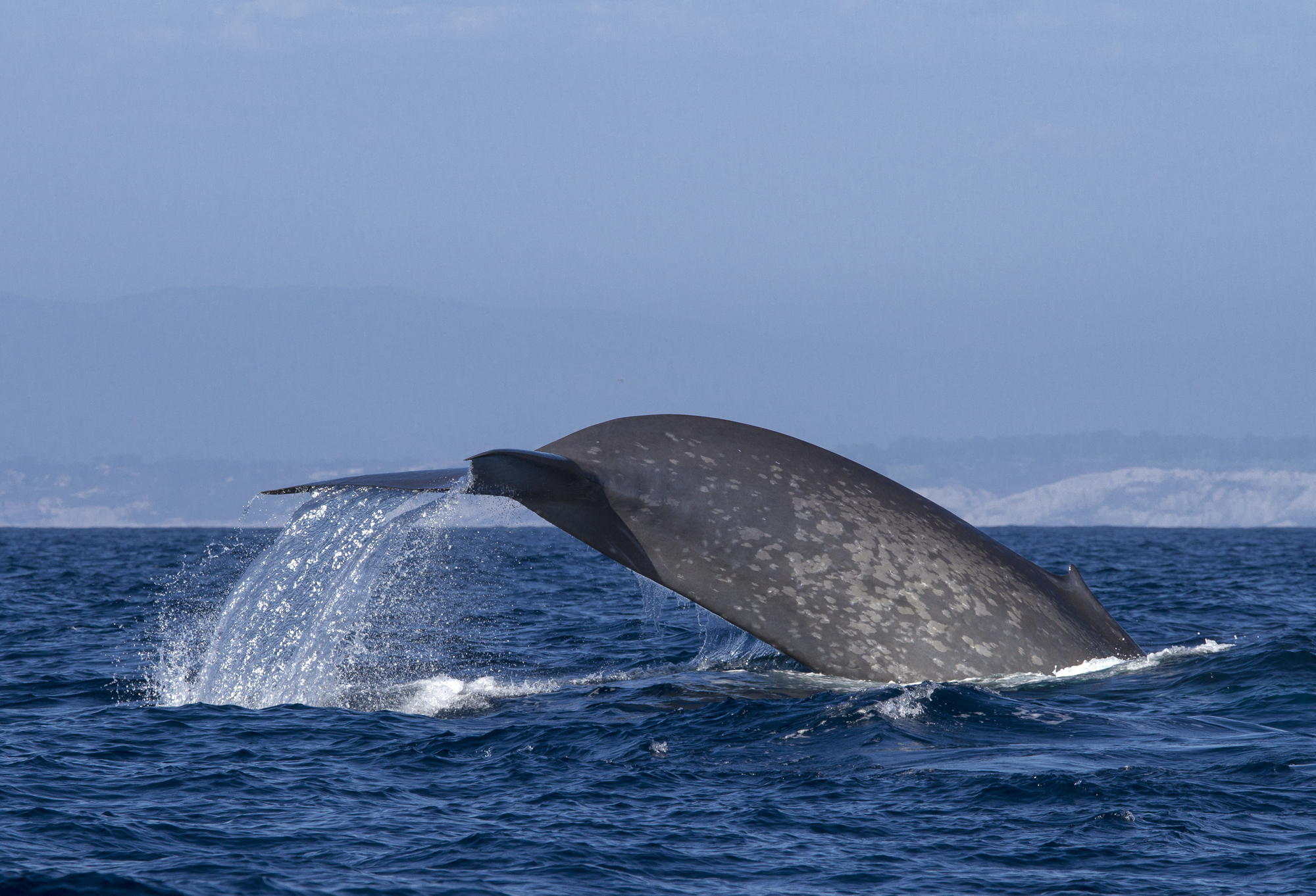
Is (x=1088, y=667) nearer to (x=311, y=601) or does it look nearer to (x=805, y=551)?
(x=805, y=551)

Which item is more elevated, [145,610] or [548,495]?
[548,495]

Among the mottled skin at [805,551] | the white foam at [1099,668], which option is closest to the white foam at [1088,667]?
the white foam at [1099,668]

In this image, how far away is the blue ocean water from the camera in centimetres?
634

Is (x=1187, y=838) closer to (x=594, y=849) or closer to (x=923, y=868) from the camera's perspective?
(x=923, y=868)

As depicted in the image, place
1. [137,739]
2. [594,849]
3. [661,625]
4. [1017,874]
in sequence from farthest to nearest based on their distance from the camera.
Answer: [661,625]
[137,739]
[594,849]
[1017,874]

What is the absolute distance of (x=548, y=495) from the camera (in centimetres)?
832

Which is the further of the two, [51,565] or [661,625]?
[51,565]

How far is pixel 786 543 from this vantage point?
864 cm

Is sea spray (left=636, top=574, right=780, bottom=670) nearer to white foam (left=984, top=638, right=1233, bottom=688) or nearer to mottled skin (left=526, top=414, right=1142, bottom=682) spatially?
mottled skin (left=526, top=414, right=1142, bottom=682)

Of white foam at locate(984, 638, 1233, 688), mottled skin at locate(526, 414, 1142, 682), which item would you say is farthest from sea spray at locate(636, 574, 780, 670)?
white foam at locate(984, 638, 1233, 688)

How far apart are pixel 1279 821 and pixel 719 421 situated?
3981 mm

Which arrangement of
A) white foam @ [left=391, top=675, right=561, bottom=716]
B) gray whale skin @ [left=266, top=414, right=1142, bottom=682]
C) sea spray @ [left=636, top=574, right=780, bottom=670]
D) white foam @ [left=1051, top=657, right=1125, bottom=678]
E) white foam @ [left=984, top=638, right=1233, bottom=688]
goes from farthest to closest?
white foam @ [left=391, top=675, right=561, bottom=716], sea spray @ [left=636, top=574, right=780, bottom=670], white foam @ [left=1051, top=657, right=1125, bottom=678], white foam @ [left=984, top=638, right=1233, bottom=688], gray whale skin @ [left=266, top=414, right=1142, bottom=682]

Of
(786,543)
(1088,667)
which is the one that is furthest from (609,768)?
(1088,667)

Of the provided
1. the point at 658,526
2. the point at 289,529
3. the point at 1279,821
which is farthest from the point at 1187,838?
the point at 289,529
